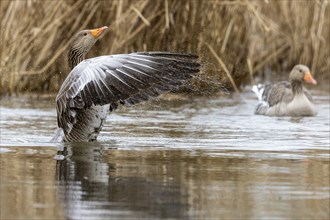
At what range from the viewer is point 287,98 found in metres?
15.6

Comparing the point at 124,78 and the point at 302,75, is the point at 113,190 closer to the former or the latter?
the point at 124,78

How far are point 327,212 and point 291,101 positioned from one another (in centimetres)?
947

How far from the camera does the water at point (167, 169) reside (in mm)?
5832

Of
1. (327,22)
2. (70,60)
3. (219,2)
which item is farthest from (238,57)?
(70,60)

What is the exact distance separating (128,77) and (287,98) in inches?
291

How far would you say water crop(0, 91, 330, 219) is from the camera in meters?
5.83

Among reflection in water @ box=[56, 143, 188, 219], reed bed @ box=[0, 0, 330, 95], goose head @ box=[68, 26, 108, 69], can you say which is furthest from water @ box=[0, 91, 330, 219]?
reed bed @ box=[0, 0, 330, 95]

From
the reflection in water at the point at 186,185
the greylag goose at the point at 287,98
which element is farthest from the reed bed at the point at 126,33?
the reflection in water at the point at 186,185

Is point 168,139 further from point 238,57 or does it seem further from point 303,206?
point 238,57

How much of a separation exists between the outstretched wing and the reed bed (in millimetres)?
4922

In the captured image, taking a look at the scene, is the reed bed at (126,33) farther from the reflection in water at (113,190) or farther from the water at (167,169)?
the reflection in water at (113,190)

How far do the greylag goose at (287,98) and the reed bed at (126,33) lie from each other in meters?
0.49

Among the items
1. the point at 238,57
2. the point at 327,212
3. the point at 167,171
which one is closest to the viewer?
the point at 327,212

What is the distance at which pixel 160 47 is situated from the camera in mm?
15281
